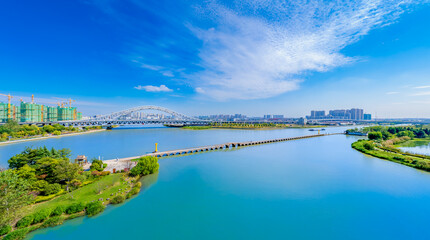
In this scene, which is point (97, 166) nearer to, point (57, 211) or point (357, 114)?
point (57, 211)

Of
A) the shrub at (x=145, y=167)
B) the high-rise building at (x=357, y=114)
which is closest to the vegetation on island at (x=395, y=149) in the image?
the shrub at (x=145, y=167)

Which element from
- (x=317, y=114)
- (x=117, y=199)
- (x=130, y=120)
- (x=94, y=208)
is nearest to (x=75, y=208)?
(x=94, y=208)

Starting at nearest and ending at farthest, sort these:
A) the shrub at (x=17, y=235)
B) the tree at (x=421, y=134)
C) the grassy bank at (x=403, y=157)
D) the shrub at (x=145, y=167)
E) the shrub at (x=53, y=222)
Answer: the shrub at (x=17, y=235) → the shrub at (x=53, y=222) → the shrub at (x=145, y=167) → the grassy bank at (x=403, y=157) → the tree at (x=421, y=134)

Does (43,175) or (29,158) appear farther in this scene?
(29,158)

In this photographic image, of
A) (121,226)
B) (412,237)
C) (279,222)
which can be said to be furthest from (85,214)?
(412,237)

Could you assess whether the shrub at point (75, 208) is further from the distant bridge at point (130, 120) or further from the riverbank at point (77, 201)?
the distant bridge at point (130, 120)

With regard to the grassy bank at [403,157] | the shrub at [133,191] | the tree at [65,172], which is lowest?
the shrub at [133,191]
